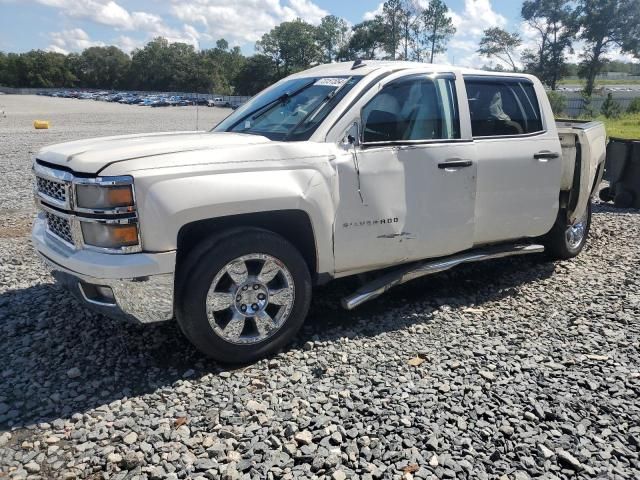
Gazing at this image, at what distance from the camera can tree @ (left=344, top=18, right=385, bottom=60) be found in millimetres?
94438

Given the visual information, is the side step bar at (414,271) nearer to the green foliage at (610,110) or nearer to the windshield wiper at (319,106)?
the windshield wiper at (319,106)

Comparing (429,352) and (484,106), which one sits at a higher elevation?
(484,106)

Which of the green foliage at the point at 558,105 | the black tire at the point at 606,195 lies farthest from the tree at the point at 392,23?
the black tire at the point at 606,195

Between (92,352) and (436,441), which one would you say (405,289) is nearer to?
(436,441)

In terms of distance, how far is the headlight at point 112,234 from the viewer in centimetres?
317

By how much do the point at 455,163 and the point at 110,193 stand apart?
101 inches

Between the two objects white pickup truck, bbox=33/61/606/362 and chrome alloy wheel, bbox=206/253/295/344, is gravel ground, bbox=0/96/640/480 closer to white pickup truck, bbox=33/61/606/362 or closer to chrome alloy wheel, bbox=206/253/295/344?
chrome alloy wheel, bbox=206/253/295/344

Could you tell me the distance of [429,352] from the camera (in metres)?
3.93

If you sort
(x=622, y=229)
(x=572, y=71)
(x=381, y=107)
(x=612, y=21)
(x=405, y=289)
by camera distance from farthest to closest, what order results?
(x=572, y=71), (x=612, y=21), (x=622, y=229), (x=405, y=289), (x=381, y=107)

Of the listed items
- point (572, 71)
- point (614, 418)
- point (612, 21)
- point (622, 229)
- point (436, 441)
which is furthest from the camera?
point (572, 71)

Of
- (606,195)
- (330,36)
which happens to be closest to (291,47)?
(330,36)

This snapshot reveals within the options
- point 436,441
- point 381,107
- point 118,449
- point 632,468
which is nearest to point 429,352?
point 436,441

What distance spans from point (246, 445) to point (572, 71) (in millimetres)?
80129

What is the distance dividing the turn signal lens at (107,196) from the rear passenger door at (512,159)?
2.75 metres
